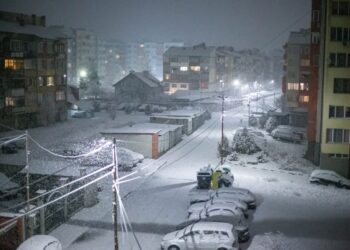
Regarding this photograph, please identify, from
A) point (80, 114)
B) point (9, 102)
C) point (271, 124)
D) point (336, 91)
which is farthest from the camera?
point (80, 114)

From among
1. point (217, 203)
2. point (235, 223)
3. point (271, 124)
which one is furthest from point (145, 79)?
point (235, 223)

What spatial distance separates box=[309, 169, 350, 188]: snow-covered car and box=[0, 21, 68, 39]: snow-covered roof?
39.7 m

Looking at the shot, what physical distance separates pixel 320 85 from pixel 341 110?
3.48 meters

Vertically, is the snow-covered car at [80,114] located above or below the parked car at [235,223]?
above

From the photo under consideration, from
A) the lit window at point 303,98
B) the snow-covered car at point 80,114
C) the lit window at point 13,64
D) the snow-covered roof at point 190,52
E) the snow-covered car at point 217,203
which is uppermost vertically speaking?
the snow-covered roof at point 190,52

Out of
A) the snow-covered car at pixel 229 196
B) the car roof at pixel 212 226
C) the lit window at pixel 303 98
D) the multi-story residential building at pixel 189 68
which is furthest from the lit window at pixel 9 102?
the multi-story residential building at pixel 189 68

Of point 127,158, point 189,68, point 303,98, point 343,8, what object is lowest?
point 127,158

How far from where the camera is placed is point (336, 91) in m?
37.5

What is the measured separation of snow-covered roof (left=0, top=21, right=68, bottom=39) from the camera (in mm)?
55969

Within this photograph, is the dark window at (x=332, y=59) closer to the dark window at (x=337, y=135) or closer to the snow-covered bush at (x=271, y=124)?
the dark window at (x=337, y=135)

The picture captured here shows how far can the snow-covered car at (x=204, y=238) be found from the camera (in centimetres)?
2055

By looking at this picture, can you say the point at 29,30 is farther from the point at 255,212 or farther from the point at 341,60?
the point at 255,212

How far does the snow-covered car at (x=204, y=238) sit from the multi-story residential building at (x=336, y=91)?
A: 1925cm

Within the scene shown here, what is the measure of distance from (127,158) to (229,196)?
12299 mm
